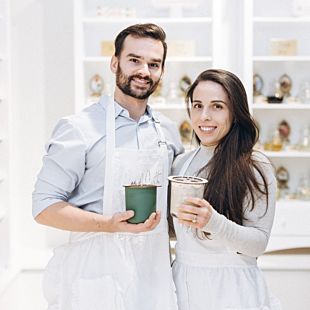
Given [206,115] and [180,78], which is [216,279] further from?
[180,78]

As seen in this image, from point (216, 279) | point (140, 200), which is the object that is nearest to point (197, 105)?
point (140, 200)

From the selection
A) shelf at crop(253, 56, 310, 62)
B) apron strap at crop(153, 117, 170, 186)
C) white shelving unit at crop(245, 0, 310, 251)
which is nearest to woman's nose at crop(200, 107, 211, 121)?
apron strap at crop(153, 117, 170, 186)

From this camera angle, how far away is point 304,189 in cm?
387

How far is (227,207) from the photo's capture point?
201 centimetres

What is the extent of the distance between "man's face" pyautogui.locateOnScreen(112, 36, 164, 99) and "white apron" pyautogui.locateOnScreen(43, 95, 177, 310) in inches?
4.6

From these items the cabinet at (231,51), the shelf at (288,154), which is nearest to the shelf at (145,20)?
the cabinet at (231,51)

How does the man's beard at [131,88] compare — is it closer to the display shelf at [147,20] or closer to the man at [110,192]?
the man at [110,192]

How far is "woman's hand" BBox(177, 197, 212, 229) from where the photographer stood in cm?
174

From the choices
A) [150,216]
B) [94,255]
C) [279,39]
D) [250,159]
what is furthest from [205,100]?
[279,39]

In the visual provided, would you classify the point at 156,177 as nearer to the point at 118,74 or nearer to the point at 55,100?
the point at 118,74

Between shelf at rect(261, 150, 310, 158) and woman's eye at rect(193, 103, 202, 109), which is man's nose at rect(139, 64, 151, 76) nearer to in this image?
woman's eye at rect(193, 103, 202, 109)

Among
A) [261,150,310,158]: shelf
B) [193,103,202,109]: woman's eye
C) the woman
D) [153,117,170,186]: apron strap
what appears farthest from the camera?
[261,150,310,158]: shelf

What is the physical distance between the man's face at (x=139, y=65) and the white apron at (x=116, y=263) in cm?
12

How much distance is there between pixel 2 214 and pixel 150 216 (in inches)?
62.9
